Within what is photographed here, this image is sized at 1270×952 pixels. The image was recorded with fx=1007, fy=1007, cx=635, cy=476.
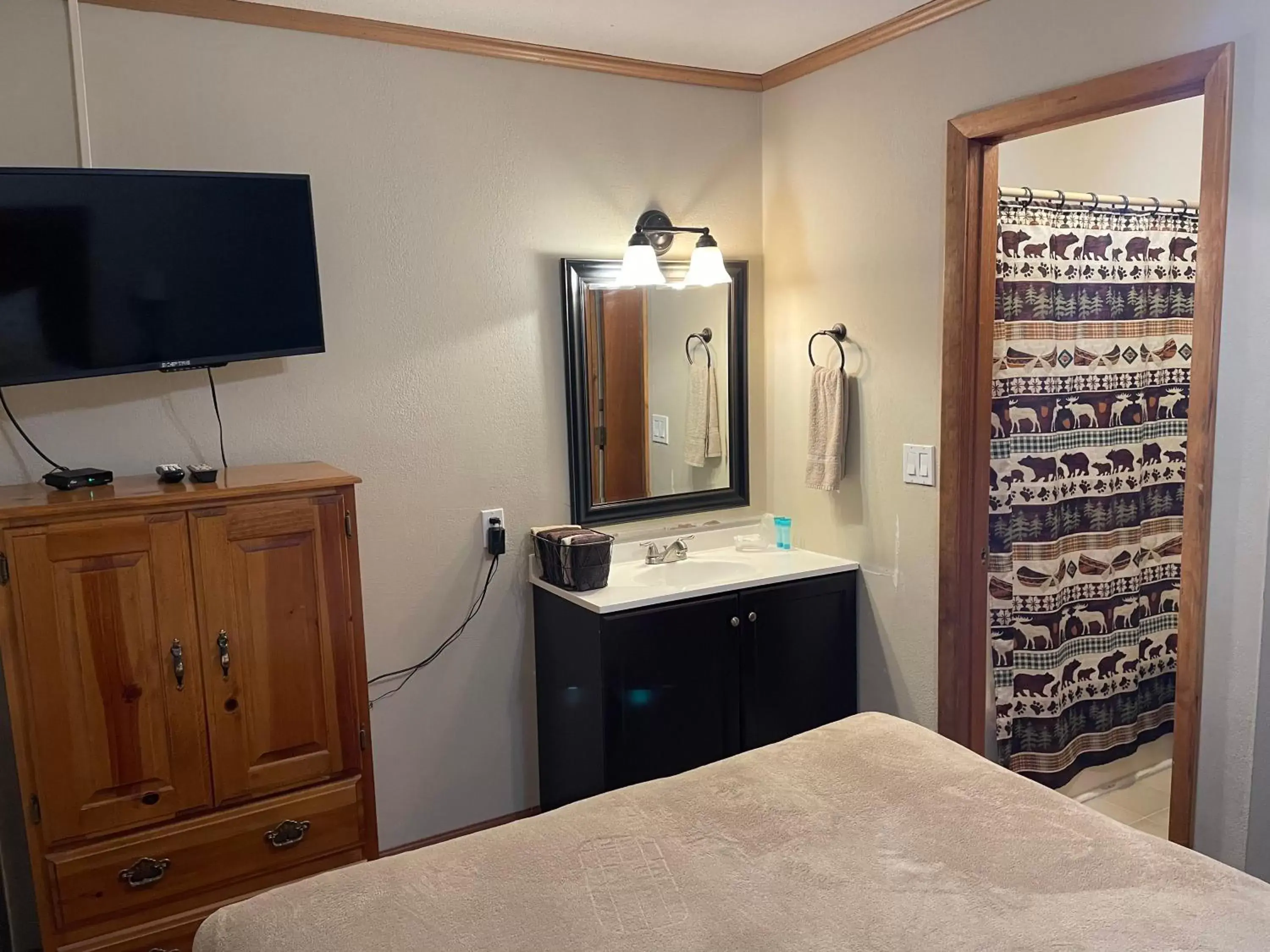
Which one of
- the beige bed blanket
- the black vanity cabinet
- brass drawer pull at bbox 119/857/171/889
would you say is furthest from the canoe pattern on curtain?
brass drawer pull at bbox 119/857/171/889

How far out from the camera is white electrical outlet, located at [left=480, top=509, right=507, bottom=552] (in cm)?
323

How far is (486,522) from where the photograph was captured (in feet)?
10.6

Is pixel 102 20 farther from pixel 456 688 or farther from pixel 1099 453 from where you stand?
pixel 1099 453

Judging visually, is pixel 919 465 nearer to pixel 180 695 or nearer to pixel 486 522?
pixel 486 522

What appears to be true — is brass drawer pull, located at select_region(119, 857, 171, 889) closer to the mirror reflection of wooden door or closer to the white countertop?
the white countertop

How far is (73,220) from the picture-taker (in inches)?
93.5

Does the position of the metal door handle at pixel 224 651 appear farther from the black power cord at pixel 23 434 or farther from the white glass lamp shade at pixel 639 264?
the white glass lamp shade at pixel 639 264

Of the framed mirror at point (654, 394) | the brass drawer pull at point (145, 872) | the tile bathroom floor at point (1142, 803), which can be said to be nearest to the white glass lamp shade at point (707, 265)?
the framed mirror at point (654, 394)

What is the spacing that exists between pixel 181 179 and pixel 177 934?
1.85m

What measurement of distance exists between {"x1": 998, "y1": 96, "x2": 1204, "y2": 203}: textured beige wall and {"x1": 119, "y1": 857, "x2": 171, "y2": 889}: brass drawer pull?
3090mm

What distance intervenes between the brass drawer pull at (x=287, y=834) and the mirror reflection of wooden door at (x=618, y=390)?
1363 millimetres

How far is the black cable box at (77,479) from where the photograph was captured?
2396 mm

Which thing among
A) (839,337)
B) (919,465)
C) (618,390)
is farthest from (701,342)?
(919,465)

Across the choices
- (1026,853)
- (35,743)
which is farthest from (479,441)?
(1026,853)
